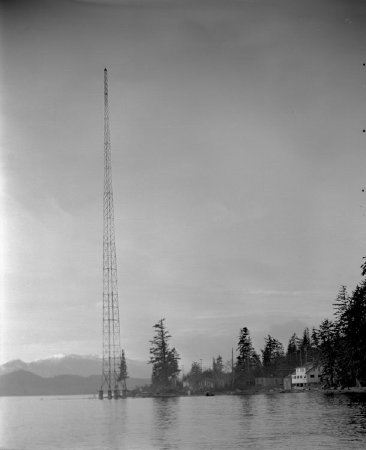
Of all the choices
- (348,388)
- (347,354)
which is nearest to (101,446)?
(347,354)

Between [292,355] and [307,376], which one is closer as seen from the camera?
[307,376]

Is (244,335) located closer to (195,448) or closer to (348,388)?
(348,388)

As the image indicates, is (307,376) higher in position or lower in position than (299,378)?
higher

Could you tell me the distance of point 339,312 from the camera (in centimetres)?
6253

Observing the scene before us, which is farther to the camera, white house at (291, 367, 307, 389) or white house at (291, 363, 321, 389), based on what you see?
white house at (291, 367, 307, 389)

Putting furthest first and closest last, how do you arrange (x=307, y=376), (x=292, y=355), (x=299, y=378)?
(x=292, y=355) → (x=299, y=378) → (x=307, y=376)

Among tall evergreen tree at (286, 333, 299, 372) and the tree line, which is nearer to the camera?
the tree line

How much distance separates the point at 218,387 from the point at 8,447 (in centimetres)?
7179

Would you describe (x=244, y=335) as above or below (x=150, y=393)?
above

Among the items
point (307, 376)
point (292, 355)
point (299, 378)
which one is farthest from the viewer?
point (292, 355)

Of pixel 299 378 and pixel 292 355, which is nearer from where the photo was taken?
pixel 299 378

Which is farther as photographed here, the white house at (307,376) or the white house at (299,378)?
the white house at (299,378)

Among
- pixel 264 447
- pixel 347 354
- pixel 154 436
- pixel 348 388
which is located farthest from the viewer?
pixel 348 388

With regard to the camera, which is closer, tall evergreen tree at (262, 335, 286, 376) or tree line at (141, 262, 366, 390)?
tree line at (141, 262, 366, 390)
